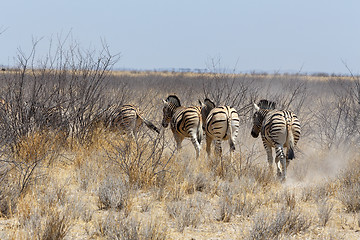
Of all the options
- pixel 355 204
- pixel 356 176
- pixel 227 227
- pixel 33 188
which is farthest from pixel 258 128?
pixel 33 188

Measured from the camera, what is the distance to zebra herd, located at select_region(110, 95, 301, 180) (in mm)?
7539

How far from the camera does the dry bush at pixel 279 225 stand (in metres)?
4.47

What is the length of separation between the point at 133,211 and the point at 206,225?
0.97 meters

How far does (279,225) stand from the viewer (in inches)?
185

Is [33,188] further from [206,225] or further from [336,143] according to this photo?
[336,143]

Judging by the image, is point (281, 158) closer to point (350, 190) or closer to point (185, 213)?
point (350, 190)

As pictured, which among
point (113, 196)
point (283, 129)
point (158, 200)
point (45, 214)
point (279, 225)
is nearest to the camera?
point (279, 225)

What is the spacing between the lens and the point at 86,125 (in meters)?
8.65

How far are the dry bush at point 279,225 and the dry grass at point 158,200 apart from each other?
1 centimetres

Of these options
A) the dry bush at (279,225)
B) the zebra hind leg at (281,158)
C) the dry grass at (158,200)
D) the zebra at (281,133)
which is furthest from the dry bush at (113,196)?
the zebra hind leg at (281,158)

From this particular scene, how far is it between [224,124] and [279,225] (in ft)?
12.0

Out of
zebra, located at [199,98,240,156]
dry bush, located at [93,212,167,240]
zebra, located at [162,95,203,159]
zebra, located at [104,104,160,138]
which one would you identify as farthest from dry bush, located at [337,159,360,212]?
zebra, located at [104,104,160,138]

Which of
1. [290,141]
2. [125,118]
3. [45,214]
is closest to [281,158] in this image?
[290,141]

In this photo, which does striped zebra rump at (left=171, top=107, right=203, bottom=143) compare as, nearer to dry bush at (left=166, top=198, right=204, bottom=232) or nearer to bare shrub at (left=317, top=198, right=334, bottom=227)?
dry bush at (left=166, top=198, right=204, bottom=232)
